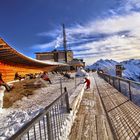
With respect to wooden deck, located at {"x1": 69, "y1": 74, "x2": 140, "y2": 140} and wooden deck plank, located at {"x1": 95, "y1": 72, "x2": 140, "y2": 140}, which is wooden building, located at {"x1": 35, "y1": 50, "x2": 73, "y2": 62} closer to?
wooden deck plank, located at {"x1": 95, "y1": 72, "x2": 140, "y2": 140}

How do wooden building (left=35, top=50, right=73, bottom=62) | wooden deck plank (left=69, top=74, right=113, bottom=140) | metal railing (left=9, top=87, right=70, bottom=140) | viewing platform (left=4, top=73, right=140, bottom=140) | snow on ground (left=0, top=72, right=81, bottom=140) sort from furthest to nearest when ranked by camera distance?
wooden building (left=35, top=50, right=73, bottom=62) → snow on ground (left=0, top=72, right=81, bottom=140) → wooden deck plank (left=69, top=74, right=113, bottom=140) → viewing platform (left=4, top=73, right=140, bottom=140) → metal railing (left=9, top=87, right=70, bottom=140)

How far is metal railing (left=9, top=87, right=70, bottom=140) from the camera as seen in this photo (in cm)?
326

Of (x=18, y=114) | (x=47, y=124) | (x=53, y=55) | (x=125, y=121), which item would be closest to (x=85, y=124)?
(x=125, y=121)

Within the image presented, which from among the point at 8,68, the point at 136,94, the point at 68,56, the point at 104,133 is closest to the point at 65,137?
the point at 104,133

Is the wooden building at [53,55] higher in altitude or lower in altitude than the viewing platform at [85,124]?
higher

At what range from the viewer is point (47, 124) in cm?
468

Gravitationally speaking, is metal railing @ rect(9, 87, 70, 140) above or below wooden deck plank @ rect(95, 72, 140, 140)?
above

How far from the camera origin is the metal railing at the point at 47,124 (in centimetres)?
326

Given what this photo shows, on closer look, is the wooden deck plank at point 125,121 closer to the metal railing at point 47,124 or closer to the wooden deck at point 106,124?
the wooden deck at point 106,124

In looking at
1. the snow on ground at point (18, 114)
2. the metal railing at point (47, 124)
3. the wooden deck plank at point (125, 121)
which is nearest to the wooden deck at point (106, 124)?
the wooden deck plank at point (125, 121)

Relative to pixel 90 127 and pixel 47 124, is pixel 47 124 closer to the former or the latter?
pixel 47 124

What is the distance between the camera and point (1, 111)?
493 inches

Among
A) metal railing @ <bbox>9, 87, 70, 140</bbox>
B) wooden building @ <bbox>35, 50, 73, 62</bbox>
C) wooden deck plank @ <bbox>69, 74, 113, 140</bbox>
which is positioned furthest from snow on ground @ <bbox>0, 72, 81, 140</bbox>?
wooden building @ <bbox>35, 50, 73, 62</bbox>

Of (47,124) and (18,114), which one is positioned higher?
(47,124)
